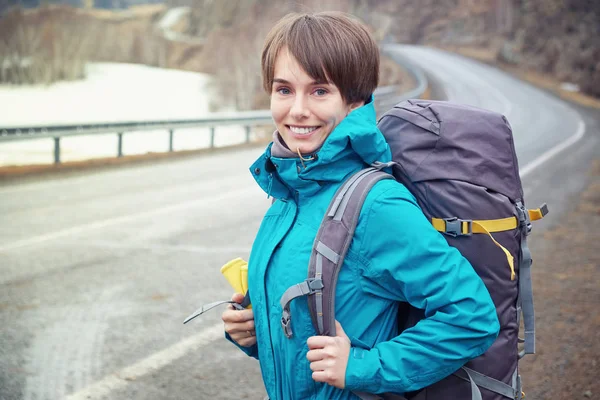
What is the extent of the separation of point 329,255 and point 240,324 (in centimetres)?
56

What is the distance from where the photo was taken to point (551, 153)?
15.2 metres

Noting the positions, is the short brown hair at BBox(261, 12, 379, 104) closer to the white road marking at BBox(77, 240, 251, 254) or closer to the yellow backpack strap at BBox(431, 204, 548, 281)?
the yellow backpack strap at BBox(431, 204, 548, 281)

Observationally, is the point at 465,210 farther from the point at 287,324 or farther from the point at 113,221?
the point at 113,221

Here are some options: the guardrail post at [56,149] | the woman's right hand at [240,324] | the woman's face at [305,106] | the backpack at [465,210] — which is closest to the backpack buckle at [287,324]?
the backpack at [465,210]

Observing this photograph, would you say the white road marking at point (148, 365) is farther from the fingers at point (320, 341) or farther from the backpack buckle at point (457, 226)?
the backpack buckle at point (457, 226)

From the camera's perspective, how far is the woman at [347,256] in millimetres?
1796

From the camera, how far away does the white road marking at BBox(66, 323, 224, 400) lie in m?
3.81

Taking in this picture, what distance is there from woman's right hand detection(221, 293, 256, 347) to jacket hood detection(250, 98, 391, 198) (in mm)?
423

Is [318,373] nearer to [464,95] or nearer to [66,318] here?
[66,318]

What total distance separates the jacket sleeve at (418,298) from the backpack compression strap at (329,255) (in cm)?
5

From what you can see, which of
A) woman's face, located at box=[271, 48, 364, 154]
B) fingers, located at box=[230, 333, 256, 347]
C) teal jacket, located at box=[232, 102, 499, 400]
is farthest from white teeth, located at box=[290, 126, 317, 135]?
fingers, located at box=[230, 333, 256, 347]

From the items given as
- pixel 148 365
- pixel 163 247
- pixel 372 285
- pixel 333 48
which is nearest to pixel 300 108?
pixel 333 48

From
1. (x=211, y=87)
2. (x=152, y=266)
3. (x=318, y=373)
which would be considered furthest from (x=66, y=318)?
(x=211, y=87)

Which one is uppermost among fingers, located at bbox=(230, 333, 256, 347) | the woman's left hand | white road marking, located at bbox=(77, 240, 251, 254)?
the woman's left hand
